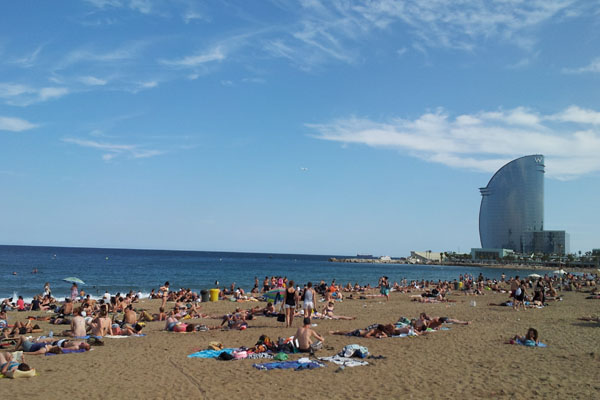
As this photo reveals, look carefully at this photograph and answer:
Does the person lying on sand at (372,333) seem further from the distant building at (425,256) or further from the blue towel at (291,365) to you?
the distant building at (425,256)

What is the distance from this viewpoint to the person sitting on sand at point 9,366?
24.0 ft

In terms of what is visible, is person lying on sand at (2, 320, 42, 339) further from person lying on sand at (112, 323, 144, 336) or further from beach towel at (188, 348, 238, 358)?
beach towel at (188, 348, 238, 358)

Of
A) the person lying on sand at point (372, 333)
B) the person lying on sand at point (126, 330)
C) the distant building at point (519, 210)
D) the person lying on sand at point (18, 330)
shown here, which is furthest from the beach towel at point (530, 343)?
the distant building at point (519, 210)

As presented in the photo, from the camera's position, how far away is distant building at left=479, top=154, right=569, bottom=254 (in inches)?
5241

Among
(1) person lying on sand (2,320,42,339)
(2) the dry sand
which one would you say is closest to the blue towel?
(2) the dry sand

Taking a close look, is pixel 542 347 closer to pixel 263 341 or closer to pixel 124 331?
pixel 263 341

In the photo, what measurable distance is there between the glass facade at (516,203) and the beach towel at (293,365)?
13898cm

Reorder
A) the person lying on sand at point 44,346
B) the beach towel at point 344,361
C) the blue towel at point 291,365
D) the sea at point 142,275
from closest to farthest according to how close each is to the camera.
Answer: the blue towel at point 291,365 → the beach towel at point 344,361 → the person lying on sand at point 44,346 → the sea at point 142,275

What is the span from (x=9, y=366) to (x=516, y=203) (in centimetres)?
14349

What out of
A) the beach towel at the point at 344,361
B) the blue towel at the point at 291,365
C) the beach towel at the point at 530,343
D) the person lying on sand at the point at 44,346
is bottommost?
the person lying on sand at the point at 44,346

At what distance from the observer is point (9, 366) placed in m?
7.41

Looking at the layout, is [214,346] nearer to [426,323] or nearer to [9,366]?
[9,366]

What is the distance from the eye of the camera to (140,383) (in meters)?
7.14

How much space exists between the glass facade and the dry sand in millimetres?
132866
